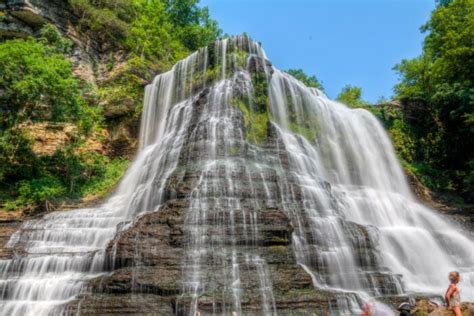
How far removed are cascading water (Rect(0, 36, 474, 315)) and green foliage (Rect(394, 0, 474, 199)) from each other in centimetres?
457

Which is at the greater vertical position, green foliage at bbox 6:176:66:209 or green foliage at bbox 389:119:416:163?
green foliage at bbox 389:119:416:163

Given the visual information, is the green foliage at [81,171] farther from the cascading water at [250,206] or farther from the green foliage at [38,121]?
the cascading water at [250,206]

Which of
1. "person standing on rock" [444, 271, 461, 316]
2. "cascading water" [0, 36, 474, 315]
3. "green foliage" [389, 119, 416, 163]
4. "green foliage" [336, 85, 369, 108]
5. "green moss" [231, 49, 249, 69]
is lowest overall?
"person standing on rock" [444, 271, 461, 316]

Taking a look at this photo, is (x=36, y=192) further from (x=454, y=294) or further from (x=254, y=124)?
(x=454, y=294)

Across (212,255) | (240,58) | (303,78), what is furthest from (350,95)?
(212,255)

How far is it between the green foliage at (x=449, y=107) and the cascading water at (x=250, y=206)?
457 centimetres

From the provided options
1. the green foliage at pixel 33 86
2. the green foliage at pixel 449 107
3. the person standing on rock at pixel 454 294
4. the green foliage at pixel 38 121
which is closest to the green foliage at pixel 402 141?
the green foliage at pixel 449 107

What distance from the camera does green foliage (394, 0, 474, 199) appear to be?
24.2 m

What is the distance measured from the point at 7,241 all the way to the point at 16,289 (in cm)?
386

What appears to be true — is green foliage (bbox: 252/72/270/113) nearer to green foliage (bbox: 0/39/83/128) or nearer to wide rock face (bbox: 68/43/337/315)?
wide rock face (bbox: 68/43/337/315)

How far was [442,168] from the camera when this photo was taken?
26250 mm

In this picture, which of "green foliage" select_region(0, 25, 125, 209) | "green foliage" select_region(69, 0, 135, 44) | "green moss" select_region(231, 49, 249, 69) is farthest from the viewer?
"green foliage" select_region(69, 0, 135, 44)

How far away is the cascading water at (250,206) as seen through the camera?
10477 mm

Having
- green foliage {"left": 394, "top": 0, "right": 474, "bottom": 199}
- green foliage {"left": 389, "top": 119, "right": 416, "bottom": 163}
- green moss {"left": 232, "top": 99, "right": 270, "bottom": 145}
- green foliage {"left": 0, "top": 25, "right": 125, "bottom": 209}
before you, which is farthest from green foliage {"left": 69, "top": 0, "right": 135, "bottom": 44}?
green foliage {"left": 394, "top": 0, "right": 474, "bottom": 199}
